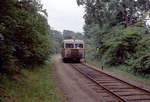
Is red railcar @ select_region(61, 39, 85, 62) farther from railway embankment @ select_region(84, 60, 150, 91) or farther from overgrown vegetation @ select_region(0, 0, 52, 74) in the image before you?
overgrown vegetation @ select_region(0, 0, 52, 74)

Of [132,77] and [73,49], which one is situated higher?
[73,49]

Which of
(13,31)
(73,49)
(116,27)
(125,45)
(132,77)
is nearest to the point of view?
(13,31)

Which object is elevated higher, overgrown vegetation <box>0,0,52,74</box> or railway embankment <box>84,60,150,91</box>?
overgrown vegetation <box>0,0,52,74</box>

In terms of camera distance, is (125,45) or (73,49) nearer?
(125,45)

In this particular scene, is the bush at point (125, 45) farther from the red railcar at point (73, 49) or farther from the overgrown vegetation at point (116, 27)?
the red railcar at point (73, 49)

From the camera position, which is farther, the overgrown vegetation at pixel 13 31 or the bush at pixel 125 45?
the bush at pixel 125 45

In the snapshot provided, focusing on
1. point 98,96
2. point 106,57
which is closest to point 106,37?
point 106,57

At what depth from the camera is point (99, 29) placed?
25.7m

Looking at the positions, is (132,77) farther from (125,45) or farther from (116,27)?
(116,27)

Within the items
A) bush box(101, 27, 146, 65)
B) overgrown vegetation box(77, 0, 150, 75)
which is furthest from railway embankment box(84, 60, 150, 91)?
overgrown vegetation box(77, 0, 150, 75)

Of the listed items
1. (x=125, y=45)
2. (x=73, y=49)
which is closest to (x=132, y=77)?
(x=125, y=45)

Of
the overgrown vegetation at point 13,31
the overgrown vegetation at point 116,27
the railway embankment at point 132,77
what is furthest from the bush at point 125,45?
the overgrown vegetation at point 13,31

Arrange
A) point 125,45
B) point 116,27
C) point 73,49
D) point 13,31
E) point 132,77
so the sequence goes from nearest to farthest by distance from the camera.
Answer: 1. point 13,31
2. point 132,77
3. point 125,45
4. point 73,49
5. point 116,27

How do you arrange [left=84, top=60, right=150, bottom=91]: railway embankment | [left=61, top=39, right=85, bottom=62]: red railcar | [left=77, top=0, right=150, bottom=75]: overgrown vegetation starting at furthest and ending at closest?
[left=61, top=39, right=85, bottom=62]: red railcar, [left=77, top=0, right=150, bottom=75]: overgrown vegetation, [left=84, top=60, right=150, bottom=91]: railway embankment
